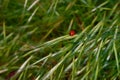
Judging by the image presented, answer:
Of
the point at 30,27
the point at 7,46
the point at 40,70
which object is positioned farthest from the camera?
the point at 30,27

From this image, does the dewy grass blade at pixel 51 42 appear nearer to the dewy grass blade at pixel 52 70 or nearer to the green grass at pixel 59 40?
the green grass at pixel 59 40

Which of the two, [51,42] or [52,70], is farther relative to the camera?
[51,42]

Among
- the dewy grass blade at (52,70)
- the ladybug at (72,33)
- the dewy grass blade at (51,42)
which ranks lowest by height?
the dewy grass blade at (52,70)

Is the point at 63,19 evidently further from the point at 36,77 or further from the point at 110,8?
the point at 36,77

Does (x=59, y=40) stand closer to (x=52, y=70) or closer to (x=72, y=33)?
(x=72, y=33)

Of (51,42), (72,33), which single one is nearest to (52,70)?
(51,42)

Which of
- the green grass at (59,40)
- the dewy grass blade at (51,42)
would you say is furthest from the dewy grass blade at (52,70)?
the dewy grass blade at (51,42)

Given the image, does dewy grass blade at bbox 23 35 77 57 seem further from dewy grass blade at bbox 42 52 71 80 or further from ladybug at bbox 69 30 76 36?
dewy grass blade at bbox 42 52 71 80

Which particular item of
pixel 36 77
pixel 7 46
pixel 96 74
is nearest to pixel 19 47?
pixel 7 46

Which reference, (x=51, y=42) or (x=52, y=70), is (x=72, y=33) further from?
(x=52, y=70)
